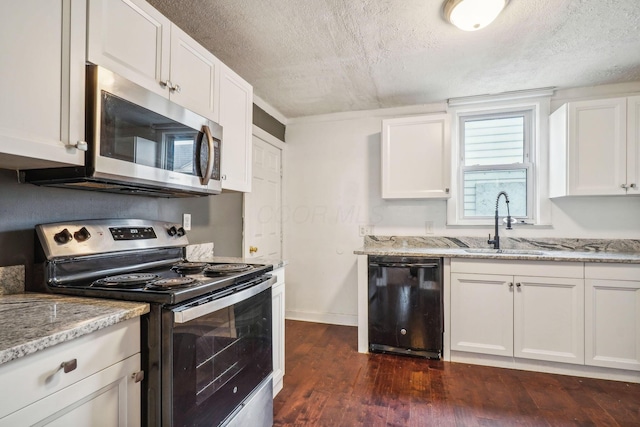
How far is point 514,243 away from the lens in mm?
2928

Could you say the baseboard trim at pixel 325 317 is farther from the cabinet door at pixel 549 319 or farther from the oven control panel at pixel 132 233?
the oven control panel at pixel 132 233

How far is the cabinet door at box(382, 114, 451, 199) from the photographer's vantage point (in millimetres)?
2865

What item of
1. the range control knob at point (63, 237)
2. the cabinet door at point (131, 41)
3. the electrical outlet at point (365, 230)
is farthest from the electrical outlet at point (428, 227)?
the range control knob at point (63, 237)

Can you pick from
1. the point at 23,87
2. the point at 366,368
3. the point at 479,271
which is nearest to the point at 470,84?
the point at 479,271

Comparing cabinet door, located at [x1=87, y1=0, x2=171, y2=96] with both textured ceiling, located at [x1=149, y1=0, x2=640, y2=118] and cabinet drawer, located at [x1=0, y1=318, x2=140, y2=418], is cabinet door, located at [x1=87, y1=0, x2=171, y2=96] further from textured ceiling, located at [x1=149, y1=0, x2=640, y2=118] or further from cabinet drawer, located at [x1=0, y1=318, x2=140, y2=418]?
cabinet drawer, located at [x1=0, y1=318, x2=140, y2=418]

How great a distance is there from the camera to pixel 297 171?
365 cm

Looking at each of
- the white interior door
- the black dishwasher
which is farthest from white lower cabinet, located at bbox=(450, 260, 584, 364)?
the white interior door

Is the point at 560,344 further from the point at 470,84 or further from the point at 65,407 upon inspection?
the point at 65,407

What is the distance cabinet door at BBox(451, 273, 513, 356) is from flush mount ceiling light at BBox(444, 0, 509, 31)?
1765mm

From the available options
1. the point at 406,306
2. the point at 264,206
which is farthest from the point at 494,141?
the point at 264,206

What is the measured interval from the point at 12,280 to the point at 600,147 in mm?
3766

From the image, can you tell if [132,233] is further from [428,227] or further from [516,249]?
[516,249]

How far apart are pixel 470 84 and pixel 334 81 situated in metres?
1.21

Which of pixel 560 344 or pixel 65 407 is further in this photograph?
pixel 560 344
